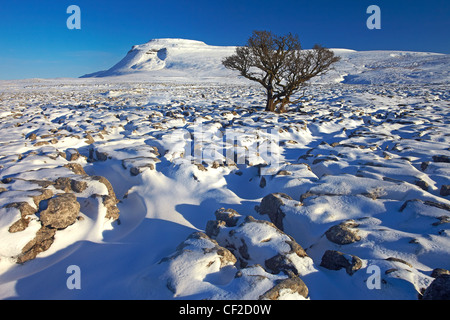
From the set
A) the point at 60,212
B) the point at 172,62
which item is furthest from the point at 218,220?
the point at 172,62

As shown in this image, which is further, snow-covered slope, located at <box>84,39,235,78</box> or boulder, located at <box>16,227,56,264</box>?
snow-covered slope, located at <box>84,39,235,78</box>

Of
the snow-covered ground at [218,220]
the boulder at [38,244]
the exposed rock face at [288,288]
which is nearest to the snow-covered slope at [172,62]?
the snow-covered ground at [218,220]

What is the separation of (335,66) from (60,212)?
59189 millimetres

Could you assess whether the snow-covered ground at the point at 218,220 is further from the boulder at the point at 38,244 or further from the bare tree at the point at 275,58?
the bare tree at the point at 275,58

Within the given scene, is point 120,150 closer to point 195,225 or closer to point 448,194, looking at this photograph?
point 195,225

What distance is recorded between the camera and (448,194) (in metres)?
3.60

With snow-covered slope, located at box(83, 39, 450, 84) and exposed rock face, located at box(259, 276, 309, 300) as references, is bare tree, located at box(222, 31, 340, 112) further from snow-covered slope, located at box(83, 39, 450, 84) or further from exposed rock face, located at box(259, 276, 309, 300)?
snow-covered slope, located at box(83, 39, 450, 84)

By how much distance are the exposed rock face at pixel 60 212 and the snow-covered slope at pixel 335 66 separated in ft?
125

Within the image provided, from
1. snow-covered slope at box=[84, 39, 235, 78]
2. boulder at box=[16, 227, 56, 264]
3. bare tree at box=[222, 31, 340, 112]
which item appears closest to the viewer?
boulder at box=[16, 227, 56, 264]

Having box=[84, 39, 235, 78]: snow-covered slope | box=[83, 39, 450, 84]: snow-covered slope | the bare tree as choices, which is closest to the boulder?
the bare tree

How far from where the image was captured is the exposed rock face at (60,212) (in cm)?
284

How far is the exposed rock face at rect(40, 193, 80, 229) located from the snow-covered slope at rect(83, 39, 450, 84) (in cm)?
3800

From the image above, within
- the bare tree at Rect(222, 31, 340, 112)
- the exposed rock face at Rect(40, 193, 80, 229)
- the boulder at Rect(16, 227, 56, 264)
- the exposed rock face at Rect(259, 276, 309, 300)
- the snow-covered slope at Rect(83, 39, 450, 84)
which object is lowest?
the exposed rock face at Rect(259, 276, 309, 300)

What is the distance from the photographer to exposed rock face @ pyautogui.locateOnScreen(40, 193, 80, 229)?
284cm
